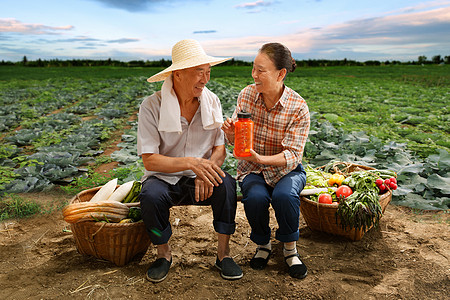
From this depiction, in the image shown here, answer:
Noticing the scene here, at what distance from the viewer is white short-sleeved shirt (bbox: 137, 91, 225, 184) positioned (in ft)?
8.35

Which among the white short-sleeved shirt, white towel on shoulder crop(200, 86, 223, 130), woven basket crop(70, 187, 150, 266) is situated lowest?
woven basket crop(70, 187, 150, 266)

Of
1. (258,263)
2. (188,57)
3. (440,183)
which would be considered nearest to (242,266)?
(258,263)

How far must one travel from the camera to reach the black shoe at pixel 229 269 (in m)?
2.48

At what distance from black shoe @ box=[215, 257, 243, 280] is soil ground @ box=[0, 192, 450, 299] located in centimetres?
4

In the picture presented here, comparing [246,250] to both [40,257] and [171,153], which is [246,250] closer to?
[171,153]

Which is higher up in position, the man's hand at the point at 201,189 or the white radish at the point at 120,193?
the man's hand at the point at 201,189

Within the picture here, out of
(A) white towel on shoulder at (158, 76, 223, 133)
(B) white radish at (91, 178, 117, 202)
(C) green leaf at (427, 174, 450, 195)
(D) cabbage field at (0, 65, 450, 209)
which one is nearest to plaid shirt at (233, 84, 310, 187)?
(A) white towel on shoulder at (158, 76, 223, 133)

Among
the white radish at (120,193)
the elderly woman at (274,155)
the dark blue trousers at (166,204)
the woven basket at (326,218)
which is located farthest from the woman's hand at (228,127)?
the white radish at (120,193)

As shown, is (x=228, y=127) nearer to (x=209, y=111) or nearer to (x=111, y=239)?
(x=209, y=111)

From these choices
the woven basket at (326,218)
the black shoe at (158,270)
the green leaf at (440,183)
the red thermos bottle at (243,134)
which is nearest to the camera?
the red thermos bottle at (243,134)

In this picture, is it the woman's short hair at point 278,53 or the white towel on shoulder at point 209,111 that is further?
the white towel on shoulder at point 209,111

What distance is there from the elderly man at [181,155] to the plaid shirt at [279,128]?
Answer: 0.95 ft

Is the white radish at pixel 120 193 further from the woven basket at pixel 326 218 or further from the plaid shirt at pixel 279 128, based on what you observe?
the woven basket at pixel 326 218

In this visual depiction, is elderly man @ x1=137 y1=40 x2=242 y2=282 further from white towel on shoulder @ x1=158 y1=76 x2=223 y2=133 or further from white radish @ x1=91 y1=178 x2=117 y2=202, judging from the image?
white radish @ x1=91 y1=178 x2=117 y2=202
